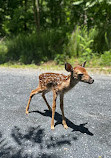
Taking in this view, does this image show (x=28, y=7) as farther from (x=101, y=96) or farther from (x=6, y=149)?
(x=6, y=149)

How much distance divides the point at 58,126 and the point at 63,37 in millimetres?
9355

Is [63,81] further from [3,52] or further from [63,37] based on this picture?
[3,52]

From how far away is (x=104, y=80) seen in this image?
8.07 m

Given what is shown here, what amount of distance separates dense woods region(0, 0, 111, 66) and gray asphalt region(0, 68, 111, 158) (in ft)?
15.5

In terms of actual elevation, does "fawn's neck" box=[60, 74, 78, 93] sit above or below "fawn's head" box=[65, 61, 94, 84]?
below

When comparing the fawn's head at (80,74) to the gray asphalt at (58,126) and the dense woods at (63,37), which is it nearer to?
the gray asphalt at (58,126)

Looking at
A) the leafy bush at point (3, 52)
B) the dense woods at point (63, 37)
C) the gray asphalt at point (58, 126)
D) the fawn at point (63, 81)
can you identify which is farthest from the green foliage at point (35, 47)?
the fawn at point (63, 81)

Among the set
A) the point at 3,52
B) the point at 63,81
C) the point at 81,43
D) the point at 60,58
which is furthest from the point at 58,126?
the point at 3,52

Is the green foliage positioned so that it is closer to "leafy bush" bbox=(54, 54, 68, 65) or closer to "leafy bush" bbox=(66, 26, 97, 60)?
"leafy bush" bbox=(54, 54, 68, 65)

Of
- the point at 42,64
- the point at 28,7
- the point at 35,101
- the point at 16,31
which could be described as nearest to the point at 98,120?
the point at 35,101

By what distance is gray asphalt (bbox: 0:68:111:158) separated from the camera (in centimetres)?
381

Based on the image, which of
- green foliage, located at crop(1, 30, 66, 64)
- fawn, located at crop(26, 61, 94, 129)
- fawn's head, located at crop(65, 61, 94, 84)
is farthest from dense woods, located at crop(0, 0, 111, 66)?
fawn's head, located at crop(65, 61, 94, 84)

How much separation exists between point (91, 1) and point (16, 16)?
22.3ft

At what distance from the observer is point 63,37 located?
12922 millimetres
